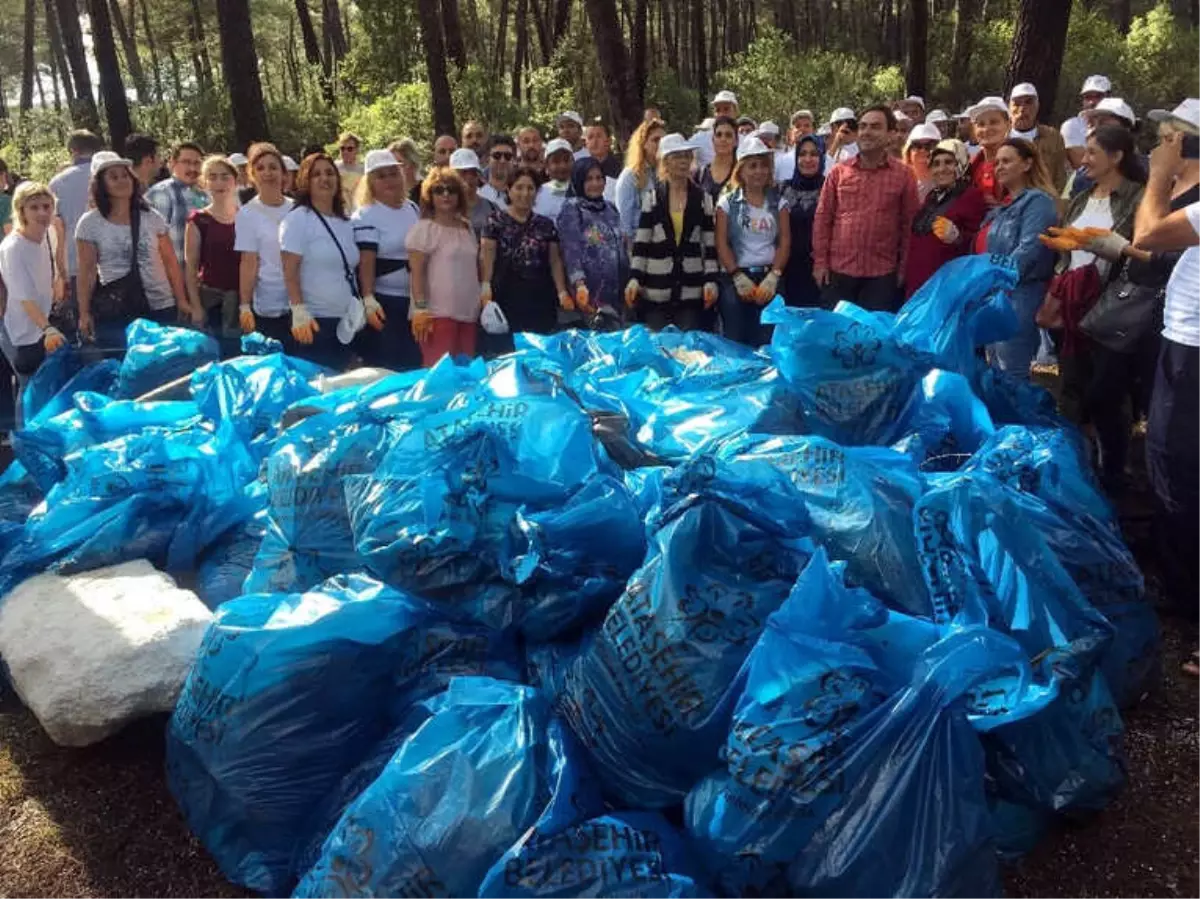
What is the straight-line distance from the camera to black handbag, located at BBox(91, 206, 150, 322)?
5387 millimetres

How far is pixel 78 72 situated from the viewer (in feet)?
71.6

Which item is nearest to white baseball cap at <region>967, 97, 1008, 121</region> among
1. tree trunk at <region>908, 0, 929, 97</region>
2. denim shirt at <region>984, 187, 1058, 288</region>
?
denim shirt at <region>984, 187, 1058, 288</region>

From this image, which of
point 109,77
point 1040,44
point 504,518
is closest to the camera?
point 504,518

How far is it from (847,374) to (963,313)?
0.66m

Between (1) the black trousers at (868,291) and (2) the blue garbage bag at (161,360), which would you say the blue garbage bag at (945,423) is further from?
(2) the blue garbage bag at (161,360)

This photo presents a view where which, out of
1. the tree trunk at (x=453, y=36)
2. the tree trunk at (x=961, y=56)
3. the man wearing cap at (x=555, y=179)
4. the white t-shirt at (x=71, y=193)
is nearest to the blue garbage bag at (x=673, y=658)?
the man wearing cap at (x=555, y=179)

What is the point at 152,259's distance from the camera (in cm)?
546

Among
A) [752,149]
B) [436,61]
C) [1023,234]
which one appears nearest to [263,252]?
[752,149]

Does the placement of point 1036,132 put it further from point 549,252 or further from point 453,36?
point 453,36

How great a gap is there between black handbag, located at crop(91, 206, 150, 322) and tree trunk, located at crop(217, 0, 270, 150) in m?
6.57

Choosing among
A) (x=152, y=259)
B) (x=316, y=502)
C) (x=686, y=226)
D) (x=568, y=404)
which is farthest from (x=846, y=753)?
(x=152, y=259)

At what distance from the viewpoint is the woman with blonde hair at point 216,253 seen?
5.55 m

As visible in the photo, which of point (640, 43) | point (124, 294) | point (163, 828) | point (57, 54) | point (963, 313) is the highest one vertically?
point (57, 54)

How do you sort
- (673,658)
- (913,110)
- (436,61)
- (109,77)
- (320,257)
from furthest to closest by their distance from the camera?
(109,77) → (436,61) → (913,110) → (320,257) → (673,658)
